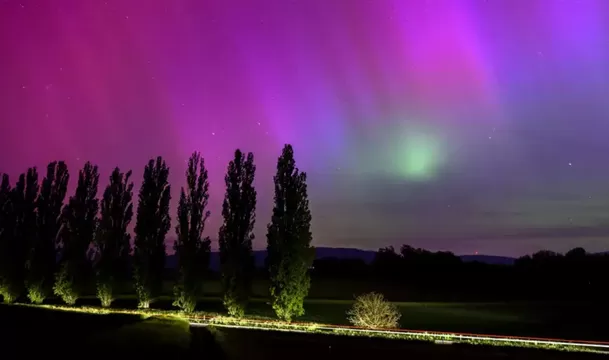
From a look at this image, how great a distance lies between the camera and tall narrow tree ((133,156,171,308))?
125 feet

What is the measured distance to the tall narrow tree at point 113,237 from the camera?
1544 inches

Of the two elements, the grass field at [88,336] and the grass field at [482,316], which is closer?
the grass field at [88,336]

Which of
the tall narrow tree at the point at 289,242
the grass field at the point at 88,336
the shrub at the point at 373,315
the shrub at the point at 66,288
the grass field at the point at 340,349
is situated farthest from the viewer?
the shrub at the point at 66,288

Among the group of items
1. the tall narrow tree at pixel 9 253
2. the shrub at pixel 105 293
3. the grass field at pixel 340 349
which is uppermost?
the tall narrow tree at pixel 9 253

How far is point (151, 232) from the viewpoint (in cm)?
4000

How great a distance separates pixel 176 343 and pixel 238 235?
15788 mm

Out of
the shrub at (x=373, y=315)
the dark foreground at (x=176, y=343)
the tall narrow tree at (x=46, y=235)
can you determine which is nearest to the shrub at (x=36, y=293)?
the tall narrow tree at (x=46, y=235)

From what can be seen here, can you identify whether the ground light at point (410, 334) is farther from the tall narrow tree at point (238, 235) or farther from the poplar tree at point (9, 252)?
the poplar tree at point (9, 252)

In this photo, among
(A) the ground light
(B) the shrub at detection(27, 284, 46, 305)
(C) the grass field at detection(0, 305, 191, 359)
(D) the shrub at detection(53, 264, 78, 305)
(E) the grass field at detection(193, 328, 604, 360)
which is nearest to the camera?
(C) the grass field at detection(0, 305, 191, 359)

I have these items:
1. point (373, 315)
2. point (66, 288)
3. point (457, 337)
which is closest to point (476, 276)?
point (373, 315)

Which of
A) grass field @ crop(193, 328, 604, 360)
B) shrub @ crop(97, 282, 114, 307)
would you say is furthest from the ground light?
shrub @ crop(97, 282, 114, 307)

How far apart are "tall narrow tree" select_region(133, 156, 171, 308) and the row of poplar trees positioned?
0.07 metres

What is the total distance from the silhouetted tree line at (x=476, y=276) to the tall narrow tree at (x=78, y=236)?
29.8 m

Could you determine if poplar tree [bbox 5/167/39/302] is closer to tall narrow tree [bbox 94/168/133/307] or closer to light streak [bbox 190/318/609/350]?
tall narrow tree [bbox 94/168/133/307]
